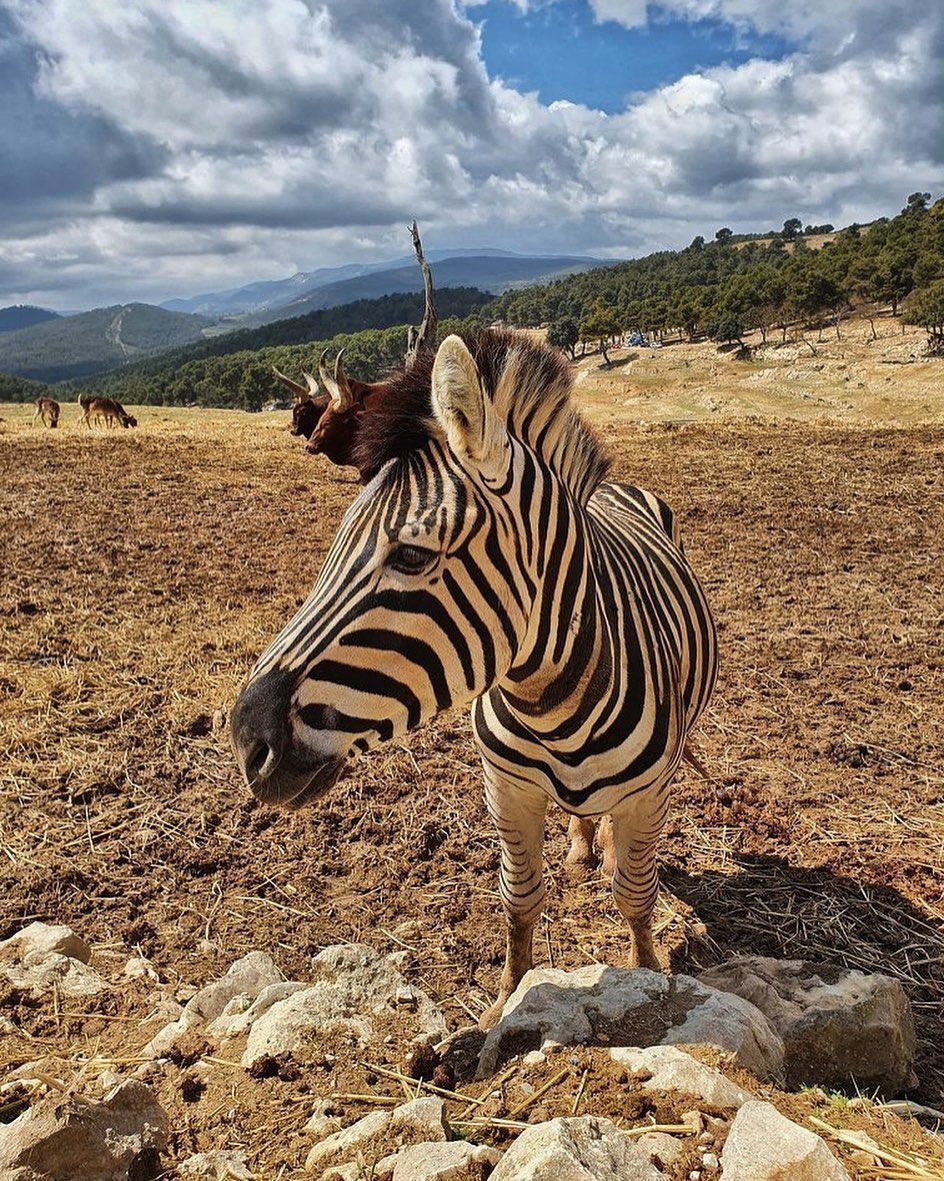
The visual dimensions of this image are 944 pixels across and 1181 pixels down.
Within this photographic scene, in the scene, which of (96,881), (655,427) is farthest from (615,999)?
(655,427)

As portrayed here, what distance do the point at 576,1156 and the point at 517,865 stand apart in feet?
5.69

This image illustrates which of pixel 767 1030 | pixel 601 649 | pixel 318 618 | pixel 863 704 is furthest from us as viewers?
pixel 863 704

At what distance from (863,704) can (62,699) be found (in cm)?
755

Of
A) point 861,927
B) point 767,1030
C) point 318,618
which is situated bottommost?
point 861,927

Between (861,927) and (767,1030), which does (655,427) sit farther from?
(767,1030)

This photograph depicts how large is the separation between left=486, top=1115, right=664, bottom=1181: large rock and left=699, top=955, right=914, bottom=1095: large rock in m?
1.30

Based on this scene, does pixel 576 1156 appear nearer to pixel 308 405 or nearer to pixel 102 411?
pixel 308 405

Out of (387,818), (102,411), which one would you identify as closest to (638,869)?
(387,818)

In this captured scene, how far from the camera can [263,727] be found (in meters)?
1.96

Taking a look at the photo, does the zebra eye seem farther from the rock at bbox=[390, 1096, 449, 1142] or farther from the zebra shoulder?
the zebra shoulder

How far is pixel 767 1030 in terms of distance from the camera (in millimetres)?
2529

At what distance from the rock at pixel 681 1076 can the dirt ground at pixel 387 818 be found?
15 cm

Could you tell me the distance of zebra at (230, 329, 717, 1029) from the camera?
6.73 ft

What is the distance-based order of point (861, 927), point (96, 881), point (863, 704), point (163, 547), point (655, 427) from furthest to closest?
point (655, 427)
point (163, 547)
point (863, 704)
point (96, 881)
point (861, 927)
